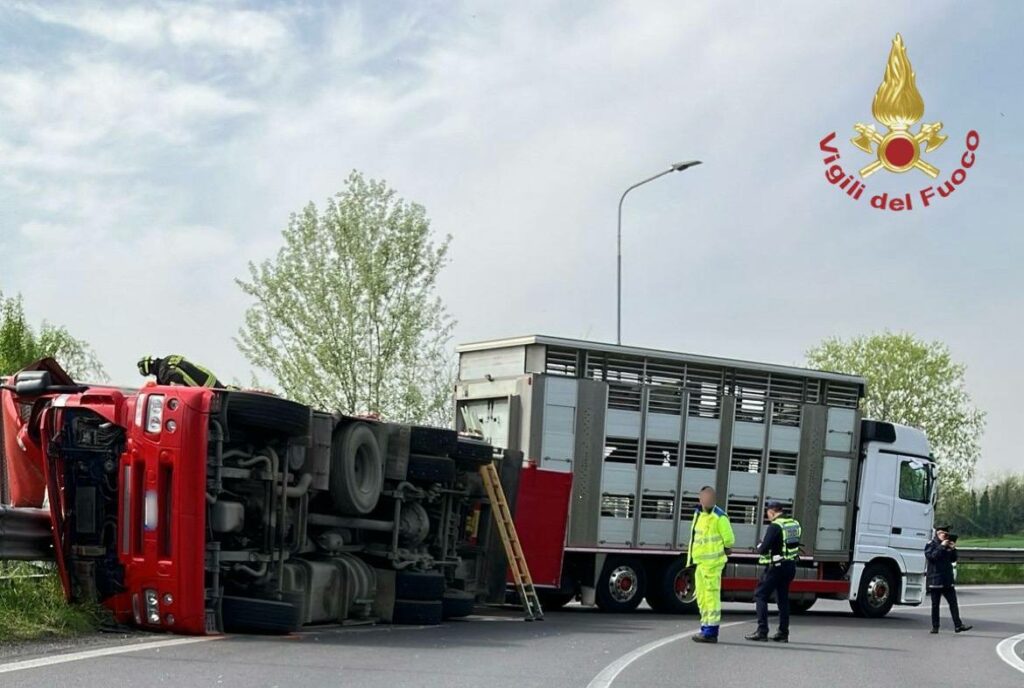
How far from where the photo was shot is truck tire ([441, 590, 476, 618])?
1512 centimetres

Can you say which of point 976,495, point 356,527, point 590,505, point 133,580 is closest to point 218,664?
point 133,580

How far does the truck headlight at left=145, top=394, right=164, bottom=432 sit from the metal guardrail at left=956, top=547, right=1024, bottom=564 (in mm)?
27719

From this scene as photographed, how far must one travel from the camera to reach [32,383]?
11875 mm

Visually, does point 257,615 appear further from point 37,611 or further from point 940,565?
point 940,565

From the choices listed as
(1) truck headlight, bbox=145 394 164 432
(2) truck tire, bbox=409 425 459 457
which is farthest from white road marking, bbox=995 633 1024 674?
(1) truck headlight, bbox=145 394 164 432

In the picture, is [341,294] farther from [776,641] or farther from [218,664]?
[218,664]

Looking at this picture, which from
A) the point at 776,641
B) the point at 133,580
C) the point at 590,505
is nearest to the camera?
the point at 133,580

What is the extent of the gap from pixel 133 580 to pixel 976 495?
196ft

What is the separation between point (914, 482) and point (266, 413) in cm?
1251

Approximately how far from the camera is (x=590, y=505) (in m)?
18.4

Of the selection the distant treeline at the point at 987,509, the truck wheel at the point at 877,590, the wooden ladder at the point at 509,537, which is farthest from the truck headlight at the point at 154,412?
the distant treeline at the point at 987,509

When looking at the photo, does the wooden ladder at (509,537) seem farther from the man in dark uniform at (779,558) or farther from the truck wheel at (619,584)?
the man in dark uniform at (779,558)

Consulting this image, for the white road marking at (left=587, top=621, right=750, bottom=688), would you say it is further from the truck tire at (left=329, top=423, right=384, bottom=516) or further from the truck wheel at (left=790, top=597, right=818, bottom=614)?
the truck wheel at (left=790, top=597, right=818, bottom=614)

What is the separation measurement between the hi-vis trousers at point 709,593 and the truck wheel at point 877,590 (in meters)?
7.36
